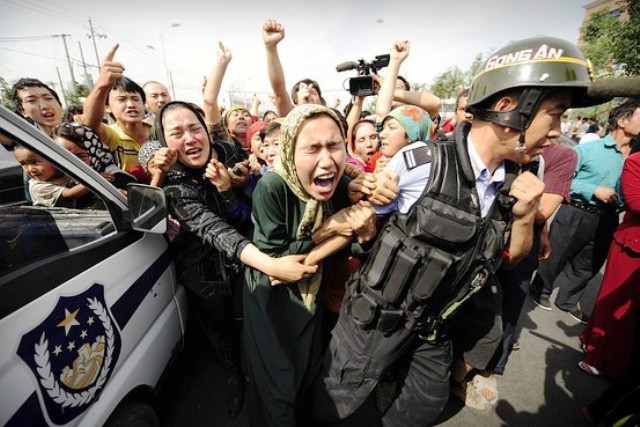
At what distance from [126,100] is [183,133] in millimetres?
1624

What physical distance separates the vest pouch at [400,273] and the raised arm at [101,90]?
2.45 meters

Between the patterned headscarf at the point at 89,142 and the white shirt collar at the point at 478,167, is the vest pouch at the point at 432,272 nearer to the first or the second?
the white shirt collar at the point at 478,167

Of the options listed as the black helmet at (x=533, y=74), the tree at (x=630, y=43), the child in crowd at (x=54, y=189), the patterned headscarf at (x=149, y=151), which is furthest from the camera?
the tree at (x=630, y=43)

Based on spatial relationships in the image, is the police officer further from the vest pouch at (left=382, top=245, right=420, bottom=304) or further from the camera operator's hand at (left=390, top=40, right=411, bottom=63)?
the camera operator's hand at (left=390, top=40, right=411, bottom=63)

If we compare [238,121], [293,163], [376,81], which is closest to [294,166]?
[293,163]

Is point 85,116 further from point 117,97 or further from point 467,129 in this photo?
point 467,129

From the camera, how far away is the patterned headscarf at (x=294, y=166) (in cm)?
142

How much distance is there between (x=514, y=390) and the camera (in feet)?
7.82

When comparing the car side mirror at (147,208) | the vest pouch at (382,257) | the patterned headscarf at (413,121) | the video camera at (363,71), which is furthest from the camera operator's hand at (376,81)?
the car side mirror at (147,208)

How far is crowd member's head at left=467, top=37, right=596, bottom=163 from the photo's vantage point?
129 centimetres

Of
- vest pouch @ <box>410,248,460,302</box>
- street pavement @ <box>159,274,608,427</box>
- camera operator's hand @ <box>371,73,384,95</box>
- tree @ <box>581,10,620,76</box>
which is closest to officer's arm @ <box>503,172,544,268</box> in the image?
vest pouch @ <box>410,248,460,302</box>

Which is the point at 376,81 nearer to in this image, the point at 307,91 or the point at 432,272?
the point at 307,91

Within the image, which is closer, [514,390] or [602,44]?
[514,390]

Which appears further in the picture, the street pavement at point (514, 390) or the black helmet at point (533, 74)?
the street pavement at point (514, 390)
